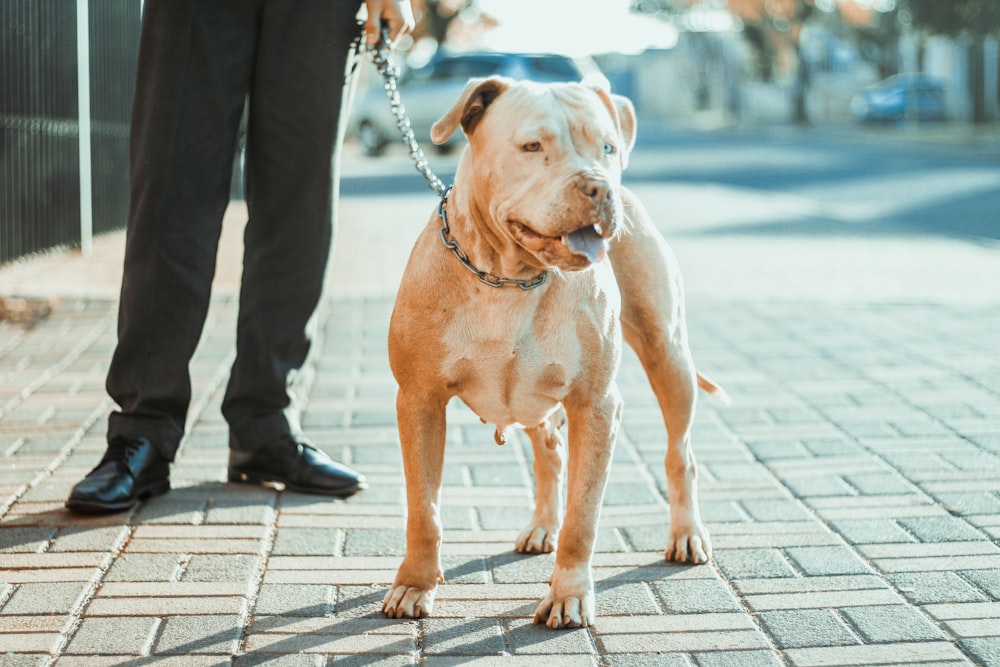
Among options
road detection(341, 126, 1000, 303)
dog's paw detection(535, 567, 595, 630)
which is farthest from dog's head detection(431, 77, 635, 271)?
road detection(341, 126, 1000, 303)

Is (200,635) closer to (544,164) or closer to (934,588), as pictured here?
(544,164)

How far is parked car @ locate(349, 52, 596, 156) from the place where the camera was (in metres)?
21.5

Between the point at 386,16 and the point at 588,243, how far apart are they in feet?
4.98

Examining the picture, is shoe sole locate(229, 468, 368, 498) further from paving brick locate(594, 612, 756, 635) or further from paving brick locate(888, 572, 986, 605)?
paving brick locate(888, 572, 986, 605)

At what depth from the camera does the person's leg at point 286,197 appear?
378 cm

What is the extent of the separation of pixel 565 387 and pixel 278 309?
4.38 feet

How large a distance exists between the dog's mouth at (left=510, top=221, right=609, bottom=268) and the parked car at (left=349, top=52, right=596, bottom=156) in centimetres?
1783

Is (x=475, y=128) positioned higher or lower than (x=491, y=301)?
higher

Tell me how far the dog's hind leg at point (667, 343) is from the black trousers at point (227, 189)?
3.59 ft

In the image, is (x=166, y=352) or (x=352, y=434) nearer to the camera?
(x=166, y=352)

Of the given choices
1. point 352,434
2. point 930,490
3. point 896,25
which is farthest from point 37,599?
point 896,25

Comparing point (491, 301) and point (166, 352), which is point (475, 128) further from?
point (166, 352)

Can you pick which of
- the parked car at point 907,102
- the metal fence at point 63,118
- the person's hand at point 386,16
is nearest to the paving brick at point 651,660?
the person's hand at point 386,16

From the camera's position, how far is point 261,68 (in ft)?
12.5
